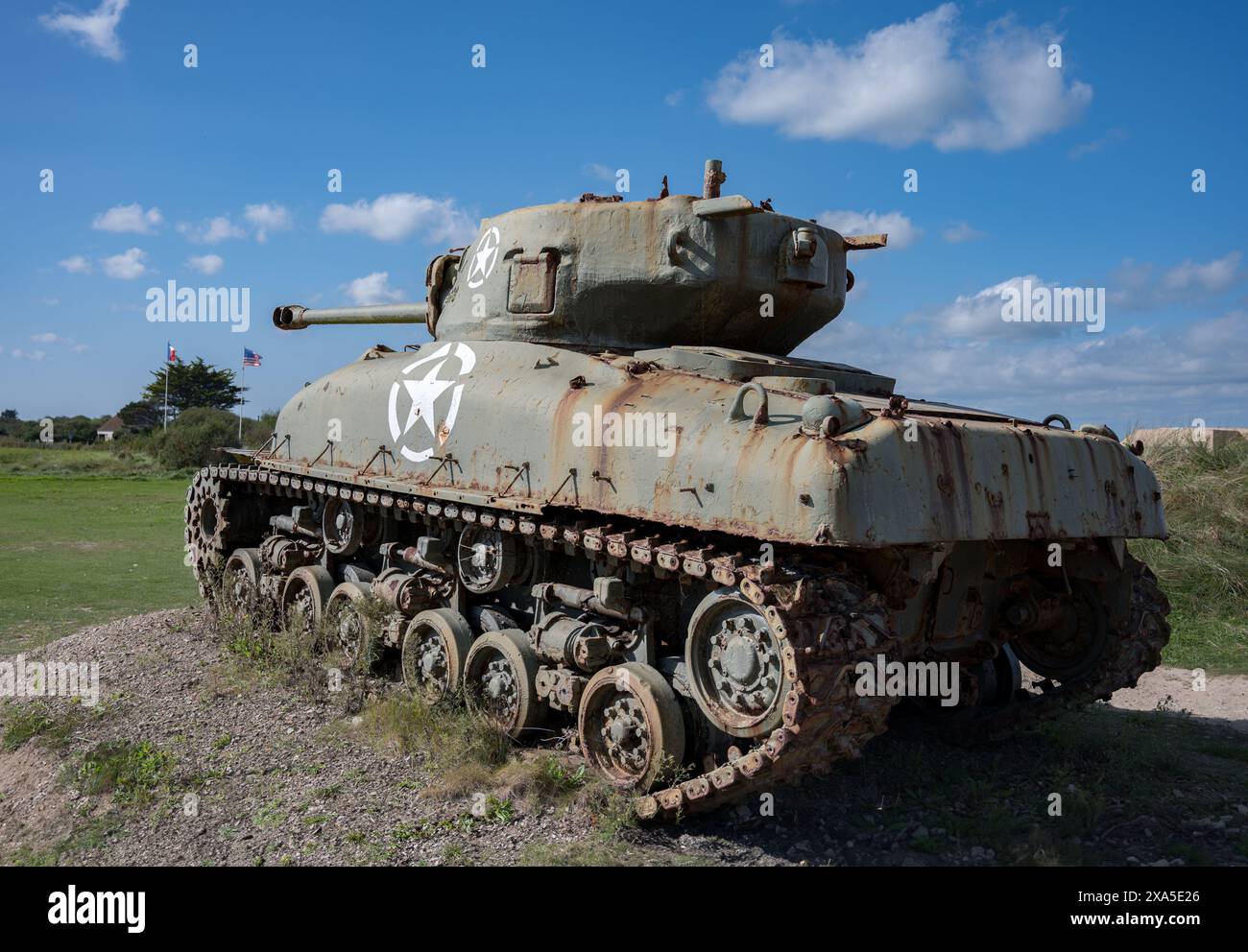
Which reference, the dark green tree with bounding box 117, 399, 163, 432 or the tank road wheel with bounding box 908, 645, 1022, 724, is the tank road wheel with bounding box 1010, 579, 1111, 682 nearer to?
the tank road wheel with bounding box 908, 645, 1022, 724

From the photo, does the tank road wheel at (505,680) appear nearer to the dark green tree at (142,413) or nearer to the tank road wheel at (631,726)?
the tank road wheel at (631,726)

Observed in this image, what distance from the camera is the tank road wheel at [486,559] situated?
8.35m

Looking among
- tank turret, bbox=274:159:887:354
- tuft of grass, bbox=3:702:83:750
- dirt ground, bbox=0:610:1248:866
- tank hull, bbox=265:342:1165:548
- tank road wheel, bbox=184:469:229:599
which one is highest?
tank turret, bbox=274:159:887:354

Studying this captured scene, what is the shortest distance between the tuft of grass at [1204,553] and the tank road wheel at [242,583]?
11052mm

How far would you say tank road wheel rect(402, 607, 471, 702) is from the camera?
8711 millimetres

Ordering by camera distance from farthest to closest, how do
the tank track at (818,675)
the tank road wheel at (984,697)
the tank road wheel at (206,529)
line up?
the tank road wheel at (206,529)
the tank road wheel at (984,697)
the tank track at (818,675)

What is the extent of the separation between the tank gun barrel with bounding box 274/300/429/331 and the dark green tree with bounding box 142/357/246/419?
51126 mm

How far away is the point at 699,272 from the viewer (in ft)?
27.3

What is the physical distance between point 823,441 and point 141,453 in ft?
161

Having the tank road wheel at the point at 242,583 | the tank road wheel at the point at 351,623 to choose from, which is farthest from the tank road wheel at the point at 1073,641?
the tank road wheel at the point at 242,583

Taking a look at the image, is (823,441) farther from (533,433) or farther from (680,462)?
(533,433)

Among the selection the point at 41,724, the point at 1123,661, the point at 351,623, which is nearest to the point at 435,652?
the point at 351,623

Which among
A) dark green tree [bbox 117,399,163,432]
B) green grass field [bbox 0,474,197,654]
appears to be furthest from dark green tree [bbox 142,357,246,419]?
green grass field [bbox 0,474,197,654]
